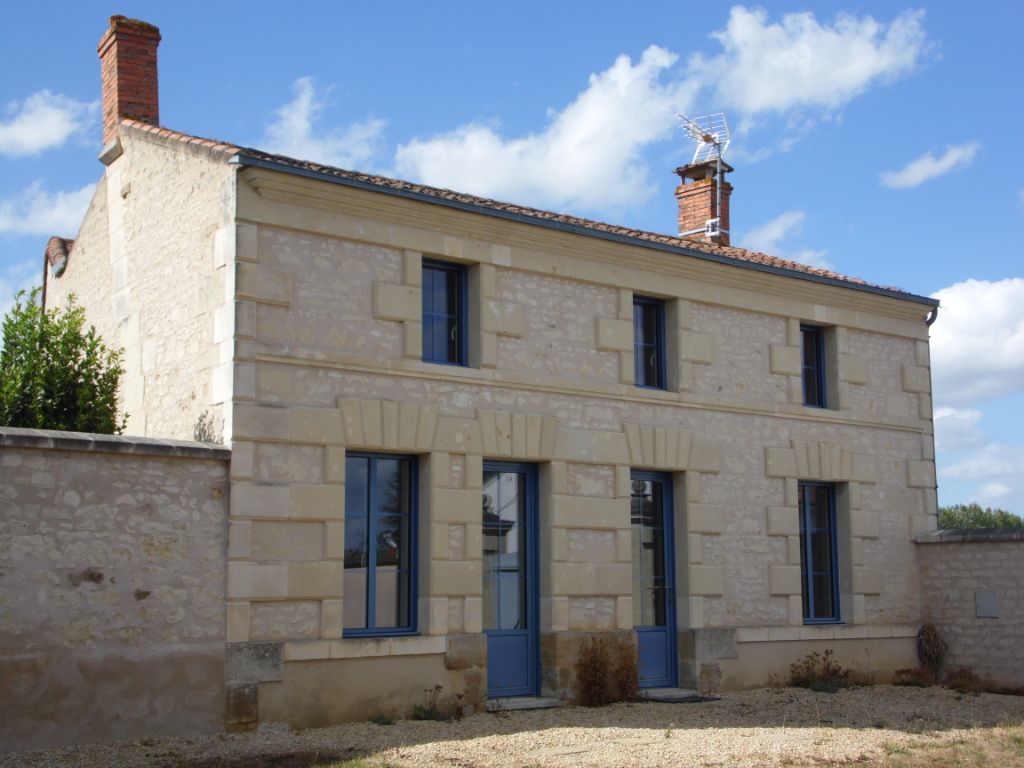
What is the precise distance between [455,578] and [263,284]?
3.21 meters

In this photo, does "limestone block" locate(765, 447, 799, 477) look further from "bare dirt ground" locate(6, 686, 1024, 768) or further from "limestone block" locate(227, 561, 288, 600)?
"limestone block" locate(227, 561, 288, 600)

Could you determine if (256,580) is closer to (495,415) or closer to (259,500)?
(259,500)

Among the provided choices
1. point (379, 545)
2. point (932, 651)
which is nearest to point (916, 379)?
point (932, 651)

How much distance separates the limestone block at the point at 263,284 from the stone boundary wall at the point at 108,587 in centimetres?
142

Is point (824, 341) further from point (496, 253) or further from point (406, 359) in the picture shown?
point (406, 359)

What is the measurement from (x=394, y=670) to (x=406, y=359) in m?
2.81

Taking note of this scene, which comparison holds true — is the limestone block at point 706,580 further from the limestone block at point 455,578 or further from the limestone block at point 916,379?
the limestone block at point 916,379

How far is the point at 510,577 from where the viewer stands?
1250 cm

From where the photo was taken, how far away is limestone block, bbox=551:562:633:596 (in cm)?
1248

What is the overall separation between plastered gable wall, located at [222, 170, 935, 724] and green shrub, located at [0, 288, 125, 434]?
2.21m

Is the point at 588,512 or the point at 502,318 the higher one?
the point at 502,318

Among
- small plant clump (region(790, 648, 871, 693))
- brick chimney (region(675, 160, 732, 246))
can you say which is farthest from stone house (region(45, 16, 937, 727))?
brick chimney (region(675, 160, 732, 246))

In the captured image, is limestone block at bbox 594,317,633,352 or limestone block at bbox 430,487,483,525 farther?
limestone block at bbox 594,317,633,352

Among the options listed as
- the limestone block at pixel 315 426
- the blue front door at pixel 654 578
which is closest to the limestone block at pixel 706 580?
the blue front door at pixel 654 578
